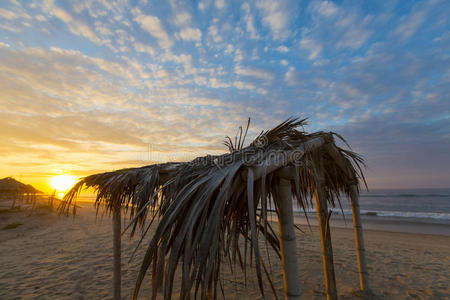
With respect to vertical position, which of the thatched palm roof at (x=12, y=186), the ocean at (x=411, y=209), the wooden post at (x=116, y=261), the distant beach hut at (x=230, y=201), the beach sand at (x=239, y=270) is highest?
the thatched palm roof at (x=12, y=186)

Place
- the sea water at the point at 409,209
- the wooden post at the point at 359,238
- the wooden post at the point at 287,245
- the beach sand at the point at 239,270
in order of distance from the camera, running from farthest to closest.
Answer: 1. the sea water at the point at 409,209
2. the beach sand at the point at 239,270
3. the wooden post at the point at 359,238
4. the wooden post at the point at 287,245

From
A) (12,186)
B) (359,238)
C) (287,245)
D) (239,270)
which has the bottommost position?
(239,270)

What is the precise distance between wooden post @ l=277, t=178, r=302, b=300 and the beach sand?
42.3 inches

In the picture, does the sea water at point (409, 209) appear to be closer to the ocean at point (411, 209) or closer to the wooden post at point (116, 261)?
the ocean at point (411, 209)

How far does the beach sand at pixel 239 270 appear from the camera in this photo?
14.7 ft

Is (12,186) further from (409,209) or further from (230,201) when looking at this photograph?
(409,209)

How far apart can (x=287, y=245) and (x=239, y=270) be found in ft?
14.7

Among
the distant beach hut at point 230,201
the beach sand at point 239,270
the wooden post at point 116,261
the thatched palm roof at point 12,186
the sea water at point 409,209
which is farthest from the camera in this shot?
the sea water at point 409,209

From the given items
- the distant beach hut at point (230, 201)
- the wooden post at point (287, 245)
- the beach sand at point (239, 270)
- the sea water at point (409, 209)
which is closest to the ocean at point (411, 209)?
the sea water at point (409, 209)

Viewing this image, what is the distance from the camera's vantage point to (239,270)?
5.62m

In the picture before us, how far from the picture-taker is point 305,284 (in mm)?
4633

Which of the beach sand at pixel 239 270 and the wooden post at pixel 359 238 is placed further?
the beach sand at pixel 239 270

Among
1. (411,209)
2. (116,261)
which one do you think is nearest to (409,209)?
(411,209)

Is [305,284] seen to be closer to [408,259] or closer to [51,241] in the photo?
[408,259]
